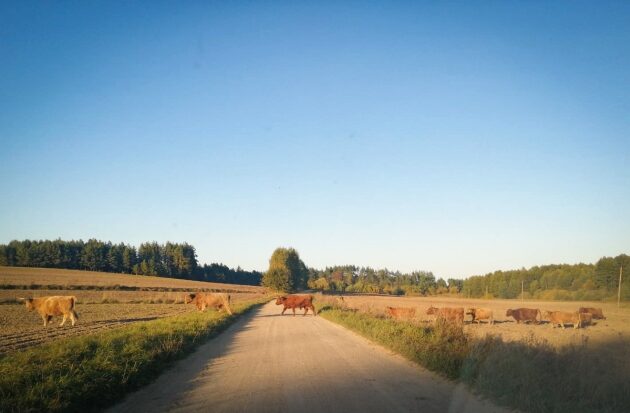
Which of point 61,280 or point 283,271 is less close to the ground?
point 283,271

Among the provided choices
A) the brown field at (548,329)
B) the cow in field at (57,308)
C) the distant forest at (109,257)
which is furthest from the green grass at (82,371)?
the distant forest at (109,257)

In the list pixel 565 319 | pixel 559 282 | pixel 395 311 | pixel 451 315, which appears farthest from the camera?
pixel 559 282

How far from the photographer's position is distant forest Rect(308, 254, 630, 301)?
57.1 m

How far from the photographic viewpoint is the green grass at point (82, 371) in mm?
7312

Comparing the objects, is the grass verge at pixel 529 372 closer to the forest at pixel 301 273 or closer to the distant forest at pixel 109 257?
the forest at pixel 301 273

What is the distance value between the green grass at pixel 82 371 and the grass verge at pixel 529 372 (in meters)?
7.12

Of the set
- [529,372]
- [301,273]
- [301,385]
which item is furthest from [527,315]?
[301,273]

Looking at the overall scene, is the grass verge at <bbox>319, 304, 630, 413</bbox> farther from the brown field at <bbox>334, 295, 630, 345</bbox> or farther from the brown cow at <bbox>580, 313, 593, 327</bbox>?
the brown cow at <bbox>580, 313, 593, 327</bbox>

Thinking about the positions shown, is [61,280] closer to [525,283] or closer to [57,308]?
[57,308]

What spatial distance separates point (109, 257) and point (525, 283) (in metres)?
105

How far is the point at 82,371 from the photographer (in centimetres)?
886

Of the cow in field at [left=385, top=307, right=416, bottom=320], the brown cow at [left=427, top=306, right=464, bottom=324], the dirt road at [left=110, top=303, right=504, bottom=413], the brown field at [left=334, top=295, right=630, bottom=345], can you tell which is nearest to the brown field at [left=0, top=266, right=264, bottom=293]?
the brown field at [left=334, top=295, right=630, bottom=345]

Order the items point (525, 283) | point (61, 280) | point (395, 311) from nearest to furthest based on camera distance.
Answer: point (395, 311) → point (61, 280) → point (525, 283)

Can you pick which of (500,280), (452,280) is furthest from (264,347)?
(452,280)
